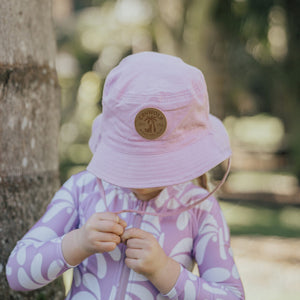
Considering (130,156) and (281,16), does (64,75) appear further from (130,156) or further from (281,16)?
(130,156)

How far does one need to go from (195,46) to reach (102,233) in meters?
8.71

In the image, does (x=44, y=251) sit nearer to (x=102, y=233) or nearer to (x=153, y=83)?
(x=102, y=233)

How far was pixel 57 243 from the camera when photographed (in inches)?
67.7

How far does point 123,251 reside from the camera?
1.73 m

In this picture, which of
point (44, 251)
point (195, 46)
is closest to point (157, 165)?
point (44, 251)

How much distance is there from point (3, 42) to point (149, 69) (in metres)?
0.75

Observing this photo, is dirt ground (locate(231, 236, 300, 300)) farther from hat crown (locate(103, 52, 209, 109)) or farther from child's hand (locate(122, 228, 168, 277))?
hat crown (locate(103, 52, 209, 109))

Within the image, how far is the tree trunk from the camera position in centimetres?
208

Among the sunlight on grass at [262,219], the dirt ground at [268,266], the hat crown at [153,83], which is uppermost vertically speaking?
A: the hat crown at [153,83]

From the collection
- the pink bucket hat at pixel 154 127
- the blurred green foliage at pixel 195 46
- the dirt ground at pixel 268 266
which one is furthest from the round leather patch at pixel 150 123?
the blurred green foliage at pixel 195 46

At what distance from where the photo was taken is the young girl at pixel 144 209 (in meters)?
1.61

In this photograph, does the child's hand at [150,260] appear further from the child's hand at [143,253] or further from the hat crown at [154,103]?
the hat crown at [154,103]

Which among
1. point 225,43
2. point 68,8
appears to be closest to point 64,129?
point 225,43

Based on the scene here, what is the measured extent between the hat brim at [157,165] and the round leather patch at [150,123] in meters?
0.07
